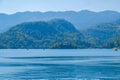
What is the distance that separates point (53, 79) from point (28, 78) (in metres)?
5.30

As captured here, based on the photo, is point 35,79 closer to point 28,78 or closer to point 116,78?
point 28,78

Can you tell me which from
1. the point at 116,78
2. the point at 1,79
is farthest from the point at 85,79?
the point at 1,79

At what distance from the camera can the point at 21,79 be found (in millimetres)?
66750

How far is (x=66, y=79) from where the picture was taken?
216 feet

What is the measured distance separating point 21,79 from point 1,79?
146 inches

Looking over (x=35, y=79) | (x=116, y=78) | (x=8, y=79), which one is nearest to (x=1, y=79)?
(x=8, y=79)

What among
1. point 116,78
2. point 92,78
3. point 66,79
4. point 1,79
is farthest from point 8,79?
point 116,78

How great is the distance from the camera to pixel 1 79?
65.9 m

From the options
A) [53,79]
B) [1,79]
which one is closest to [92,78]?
[53,79]

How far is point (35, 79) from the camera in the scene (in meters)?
66.0

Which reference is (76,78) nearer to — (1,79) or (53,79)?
(53,79)

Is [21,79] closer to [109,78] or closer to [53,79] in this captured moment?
[53,79]

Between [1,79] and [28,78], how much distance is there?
5.32 m

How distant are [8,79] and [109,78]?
1880 cm
